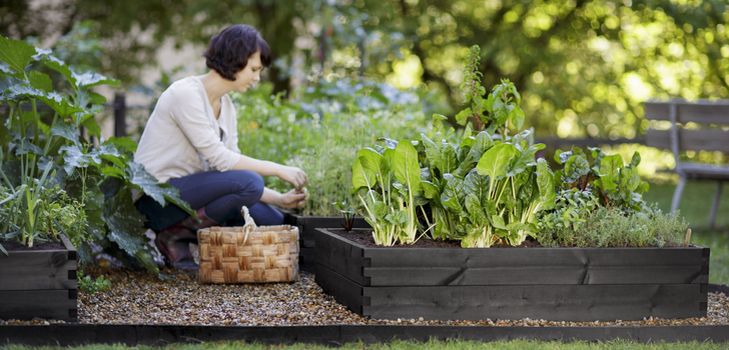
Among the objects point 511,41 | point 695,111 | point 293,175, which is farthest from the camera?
point 511,41

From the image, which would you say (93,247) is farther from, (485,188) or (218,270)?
(485,188)

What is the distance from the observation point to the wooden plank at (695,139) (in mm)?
7160

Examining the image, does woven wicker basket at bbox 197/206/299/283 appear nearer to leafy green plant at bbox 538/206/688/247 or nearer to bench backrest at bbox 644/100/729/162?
leafy green plant at bbox 538/206/688/247

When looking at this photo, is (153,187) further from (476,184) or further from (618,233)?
(618,233)

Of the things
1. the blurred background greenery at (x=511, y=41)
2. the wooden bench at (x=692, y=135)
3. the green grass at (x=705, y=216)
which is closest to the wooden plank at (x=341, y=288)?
the green grass at (x=705, y=216)

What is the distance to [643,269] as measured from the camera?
373 centimetres

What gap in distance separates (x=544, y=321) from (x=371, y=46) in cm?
742

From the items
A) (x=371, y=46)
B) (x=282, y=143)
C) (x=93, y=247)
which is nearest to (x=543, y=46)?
(x=371, y=46)

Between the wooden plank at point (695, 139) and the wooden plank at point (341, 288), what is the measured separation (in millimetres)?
3889

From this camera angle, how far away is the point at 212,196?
4980mm

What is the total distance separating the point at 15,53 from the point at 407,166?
66.3 inches

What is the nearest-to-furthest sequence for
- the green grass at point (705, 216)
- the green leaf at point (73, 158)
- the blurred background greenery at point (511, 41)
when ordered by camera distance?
the green leaf at point (73, 158) < the green grass at point (705, 216) < the blurred background greenery at point (511, 41)

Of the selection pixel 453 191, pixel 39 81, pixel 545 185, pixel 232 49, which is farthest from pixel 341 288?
pixel 39 81

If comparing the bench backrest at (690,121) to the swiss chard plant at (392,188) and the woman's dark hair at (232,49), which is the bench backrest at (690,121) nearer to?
the woman's dark hair at (232,49)
